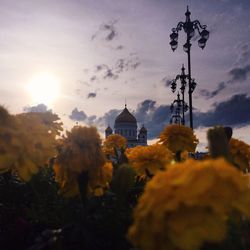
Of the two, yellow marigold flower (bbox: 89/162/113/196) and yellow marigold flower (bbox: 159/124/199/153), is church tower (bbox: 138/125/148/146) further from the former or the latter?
yellow marigold flower (bbox: 89/162/113/196)

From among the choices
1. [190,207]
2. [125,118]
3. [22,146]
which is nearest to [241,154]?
[22,146]

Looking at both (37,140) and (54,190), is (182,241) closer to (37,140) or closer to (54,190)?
(37,140)

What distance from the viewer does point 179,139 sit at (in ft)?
10.7

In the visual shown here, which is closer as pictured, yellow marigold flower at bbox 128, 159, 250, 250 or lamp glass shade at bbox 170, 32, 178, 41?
yellow marigold flower at bbox 128, 159, 250, 250

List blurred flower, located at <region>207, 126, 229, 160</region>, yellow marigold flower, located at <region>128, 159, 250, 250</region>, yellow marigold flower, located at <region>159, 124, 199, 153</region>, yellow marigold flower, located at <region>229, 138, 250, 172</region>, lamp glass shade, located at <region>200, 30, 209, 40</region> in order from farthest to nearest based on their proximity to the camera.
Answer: lamp glass shade, located at <region>200, 30, 209, 40</region> < yellow marigold flower, located at <region>159, 124, 199, 153</region> < yellow marigold flower, located at <region>229, 138, 250, 172</region> < blurred flower, located at <region>207, 126, 229, 160</region> < yellow marigold flower, located at <region>128, 159, 250, 250</region>

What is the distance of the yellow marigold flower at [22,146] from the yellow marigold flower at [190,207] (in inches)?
34.0

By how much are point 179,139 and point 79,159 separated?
1.44m

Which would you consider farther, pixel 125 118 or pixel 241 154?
pixel 125 118

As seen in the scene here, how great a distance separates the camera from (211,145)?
5.76 feet

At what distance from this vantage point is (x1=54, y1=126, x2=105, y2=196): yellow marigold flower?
1985 mm

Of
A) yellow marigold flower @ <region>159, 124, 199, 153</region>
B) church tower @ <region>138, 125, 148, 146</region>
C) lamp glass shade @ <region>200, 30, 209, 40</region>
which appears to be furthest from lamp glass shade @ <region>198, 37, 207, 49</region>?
church tower @ <region>138, 125, 148, 146</region>

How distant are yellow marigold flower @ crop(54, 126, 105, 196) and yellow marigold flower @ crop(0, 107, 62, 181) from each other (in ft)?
0.32

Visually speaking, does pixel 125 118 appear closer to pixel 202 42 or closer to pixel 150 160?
pixel 202 42

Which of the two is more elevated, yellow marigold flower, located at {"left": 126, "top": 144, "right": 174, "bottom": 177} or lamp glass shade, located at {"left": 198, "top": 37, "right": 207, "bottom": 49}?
lamp glass shade, located at {"left": 198, "top": 37, "right": 207, "bottom": 49}
